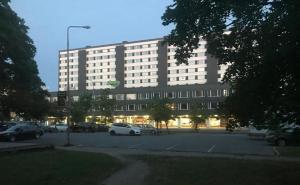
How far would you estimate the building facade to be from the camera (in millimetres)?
131125

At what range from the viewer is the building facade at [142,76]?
430ft

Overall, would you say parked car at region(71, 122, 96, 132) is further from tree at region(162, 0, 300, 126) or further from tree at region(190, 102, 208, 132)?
tree at region(162, 0, 300, 126)

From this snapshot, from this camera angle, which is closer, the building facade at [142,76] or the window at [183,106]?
the window at [183,106]

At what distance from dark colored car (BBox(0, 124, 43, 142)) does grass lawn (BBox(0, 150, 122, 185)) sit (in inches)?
877

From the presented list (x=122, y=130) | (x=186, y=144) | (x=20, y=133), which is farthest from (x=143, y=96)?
(x=186, y=144)

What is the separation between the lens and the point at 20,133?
44.8m

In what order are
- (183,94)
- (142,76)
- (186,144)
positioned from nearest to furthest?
1. (186,144)
2. (183,94)
3. (142,76)

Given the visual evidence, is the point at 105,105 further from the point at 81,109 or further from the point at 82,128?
the point at 82,128

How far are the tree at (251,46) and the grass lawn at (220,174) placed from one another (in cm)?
166

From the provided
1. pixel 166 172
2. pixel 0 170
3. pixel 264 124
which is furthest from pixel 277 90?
pixel 0 170

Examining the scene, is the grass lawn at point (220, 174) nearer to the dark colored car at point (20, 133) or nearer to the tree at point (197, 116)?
Result: the dark colored car at point (20, 133)

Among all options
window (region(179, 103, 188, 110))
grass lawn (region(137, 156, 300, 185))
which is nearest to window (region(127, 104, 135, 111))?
window (region(179, 103, 188, 110))

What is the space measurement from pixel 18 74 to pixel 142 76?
395 feet

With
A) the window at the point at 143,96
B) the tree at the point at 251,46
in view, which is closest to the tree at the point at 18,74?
the tree at the point at 251,46
